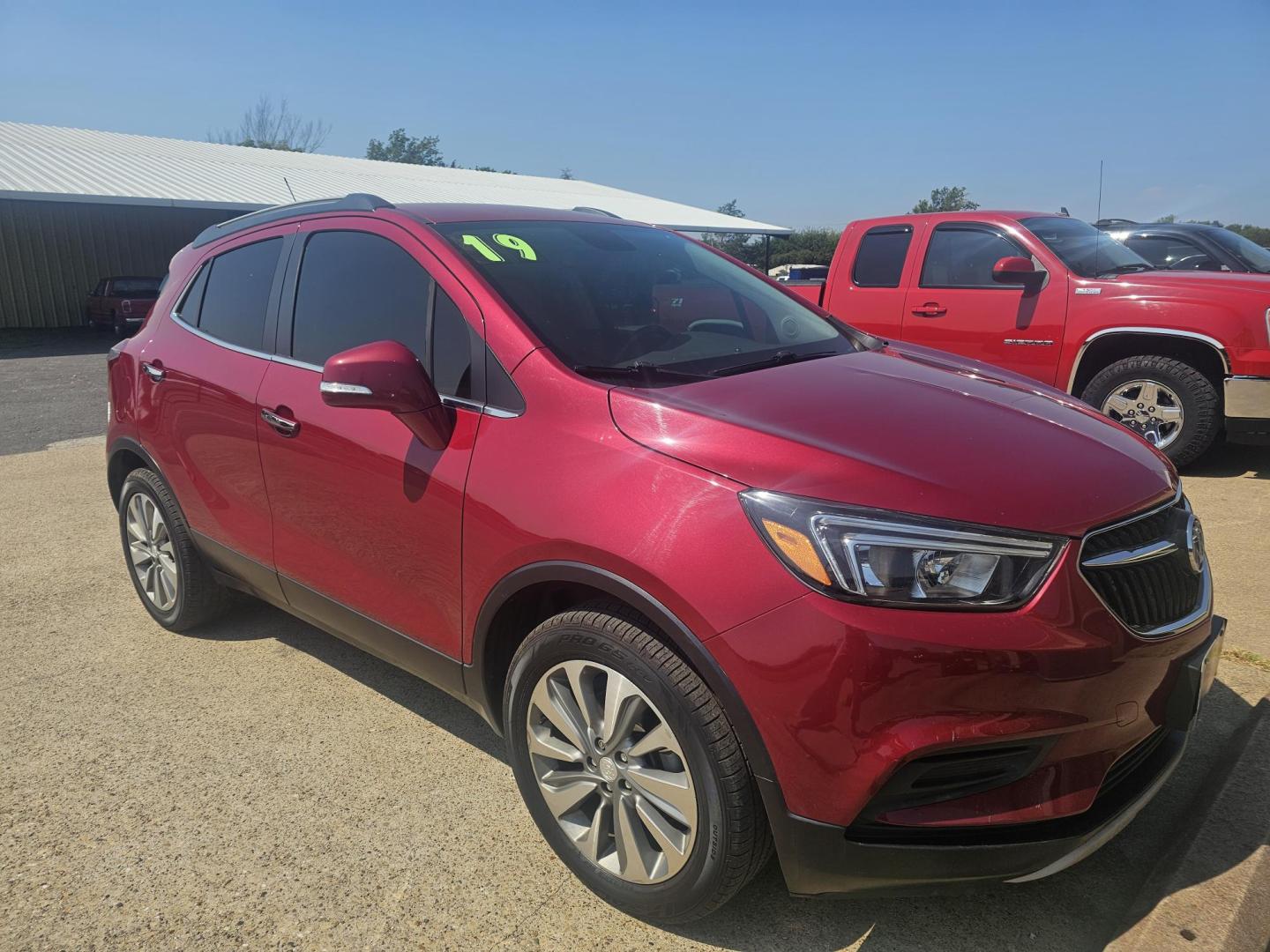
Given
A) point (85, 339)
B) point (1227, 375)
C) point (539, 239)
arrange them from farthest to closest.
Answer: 1. point (85, 339)
2. point (1227, 375)
3. point (539, 239)

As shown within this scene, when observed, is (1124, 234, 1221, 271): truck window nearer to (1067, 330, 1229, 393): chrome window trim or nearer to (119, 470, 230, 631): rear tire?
Answer: (1067, 330, 1229, 393): chrome window trim

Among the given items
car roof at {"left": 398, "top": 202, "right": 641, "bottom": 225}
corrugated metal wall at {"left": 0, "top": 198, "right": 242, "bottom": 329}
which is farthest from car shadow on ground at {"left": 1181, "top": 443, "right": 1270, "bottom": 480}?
corrugated metal wall at {"left": 0, "top": 198, "right": 242, "bottom": 329}

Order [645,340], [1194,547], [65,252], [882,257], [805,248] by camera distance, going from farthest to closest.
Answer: [805,248]
[65,252]
[882,257]
[645,340]
[1194,547]

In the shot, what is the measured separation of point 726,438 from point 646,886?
1.10 m

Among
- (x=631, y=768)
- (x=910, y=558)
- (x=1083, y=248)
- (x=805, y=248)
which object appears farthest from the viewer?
(x=805, y=248)

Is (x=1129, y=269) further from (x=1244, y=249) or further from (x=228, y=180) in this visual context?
(x=228, y=180)

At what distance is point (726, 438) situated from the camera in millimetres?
2152

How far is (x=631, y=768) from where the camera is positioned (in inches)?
88.7

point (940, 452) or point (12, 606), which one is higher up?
point (940, 452)

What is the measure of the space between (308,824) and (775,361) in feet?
Answer: 6.44

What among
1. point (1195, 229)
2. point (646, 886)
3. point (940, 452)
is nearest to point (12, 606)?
point (646, 886)

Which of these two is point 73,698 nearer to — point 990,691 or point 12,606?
point 12,606

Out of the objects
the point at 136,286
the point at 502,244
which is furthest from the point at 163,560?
the point at 136,286

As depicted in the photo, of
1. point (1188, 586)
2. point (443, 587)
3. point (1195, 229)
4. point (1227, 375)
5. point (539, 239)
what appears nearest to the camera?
point (1188, 586)
